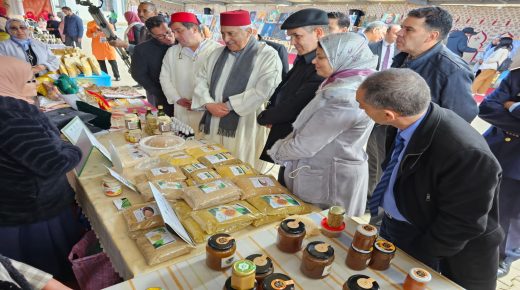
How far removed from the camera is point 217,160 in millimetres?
1835

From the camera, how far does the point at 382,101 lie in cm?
117

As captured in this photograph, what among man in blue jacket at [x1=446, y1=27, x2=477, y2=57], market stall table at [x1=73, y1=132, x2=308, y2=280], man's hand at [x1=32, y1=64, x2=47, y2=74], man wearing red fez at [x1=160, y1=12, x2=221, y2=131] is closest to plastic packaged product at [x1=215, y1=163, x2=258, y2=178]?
market stall table at [x1=73, y1=132, x2=308, y2=280]

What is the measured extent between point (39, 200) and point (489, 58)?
876cm

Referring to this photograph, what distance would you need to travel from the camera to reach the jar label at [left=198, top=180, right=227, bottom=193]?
1.40 metres

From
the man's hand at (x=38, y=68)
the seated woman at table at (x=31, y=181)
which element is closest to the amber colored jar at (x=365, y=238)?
the seated woman at table at (x=31, y=181)

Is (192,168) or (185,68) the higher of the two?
(185,68)

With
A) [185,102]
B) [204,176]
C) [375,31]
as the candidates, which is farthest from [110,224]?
[375,31]

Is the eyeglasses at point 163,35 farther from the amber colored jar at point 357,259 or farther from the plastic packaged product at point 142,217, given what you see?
the amber colored jar at point 357,259

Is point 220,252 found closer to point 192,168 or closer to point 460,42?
point 192,168

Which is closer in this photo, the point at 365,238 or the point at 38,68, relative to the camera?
the point at 365,238

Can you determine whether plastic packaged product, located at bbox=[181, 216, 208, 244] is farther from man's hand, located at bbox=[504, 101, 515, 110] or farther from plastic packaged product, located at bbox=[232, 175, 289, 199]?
man's hand, located at bbox=[504, 101, 515, 110]

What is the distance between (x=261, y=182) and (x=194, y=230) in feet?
1.52

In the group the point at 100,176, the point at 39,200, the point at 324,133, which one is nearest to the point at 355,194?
the point at 324,133

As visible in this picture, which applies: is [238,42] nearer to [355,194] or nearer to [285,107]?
[285,107]
